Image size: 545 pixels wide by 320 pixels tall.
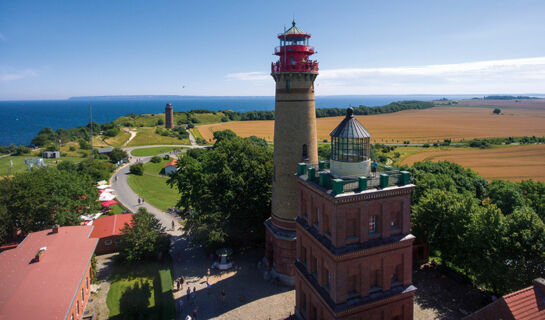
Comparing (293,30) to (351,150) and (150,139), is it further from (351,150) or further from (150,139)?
(150,139)

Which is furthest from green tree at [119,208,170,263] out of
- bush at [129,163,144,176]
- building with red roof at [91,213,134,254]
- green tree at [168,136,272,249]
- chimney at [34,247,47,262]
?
bush at [129,163,144,176]

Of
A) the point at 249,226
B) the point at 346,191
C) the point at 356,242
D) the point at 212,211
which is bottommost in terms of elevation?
the point at 249,226

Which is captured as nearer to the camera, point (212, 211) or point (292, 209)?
point (292, 209)

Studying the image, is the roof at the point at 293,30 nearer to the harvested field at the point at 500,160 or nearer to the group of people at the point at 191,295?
the group of people at the point at 191,295

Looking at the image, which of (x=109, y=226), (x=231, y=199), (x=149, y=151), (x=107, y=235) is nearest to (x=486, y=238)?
(x=231, y=199)

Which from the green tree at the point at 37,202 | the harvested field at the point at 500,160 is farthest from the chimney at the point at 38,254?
the harvested field at the point at 500,160

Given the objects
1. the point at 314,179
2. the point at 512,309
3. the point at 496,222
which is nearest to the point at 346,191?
the point at 314,179

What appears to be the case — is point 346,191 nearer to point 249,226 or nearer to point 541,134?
point 249,226
